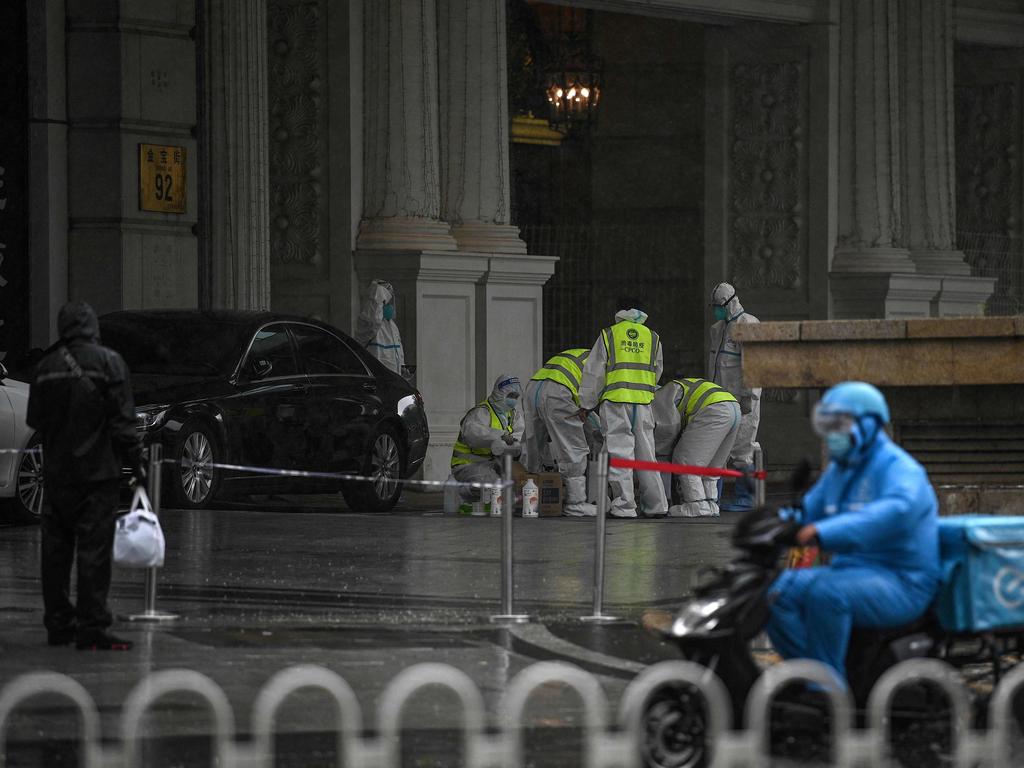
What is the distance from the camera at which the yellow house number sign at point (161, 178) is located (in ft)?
67.8

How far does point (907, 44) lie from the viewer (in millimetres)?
27625

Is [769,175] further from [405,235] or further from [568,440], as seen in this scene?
[568,440]

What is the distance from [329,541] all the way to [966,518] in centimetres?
770

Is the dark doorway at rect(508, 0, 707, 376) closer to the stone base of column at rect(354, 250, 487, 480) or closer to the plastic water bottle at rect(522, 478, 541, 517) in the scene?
the stone base of column at rect(354, 250, 487, 480)

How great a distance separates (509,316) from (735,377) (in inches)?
135

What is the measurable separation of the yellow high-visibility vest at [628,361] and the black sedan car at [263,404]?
1844 mm

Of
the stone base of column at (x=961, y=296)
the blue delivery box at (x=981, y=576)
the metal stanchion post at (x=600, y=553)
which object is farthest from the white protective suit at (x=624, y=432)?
the stone base of column at (x=961, y=296)

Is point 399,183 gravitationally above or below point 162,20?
below

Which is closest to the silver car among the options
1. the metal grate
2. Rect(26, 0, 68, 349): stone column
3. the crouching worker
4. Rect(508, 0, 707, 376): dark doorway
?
the crouching worker

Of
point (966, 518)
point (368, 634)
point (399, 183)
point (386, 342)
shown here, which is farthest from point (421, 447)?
point (966, 518)

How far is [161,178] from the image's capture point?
68.3 ft

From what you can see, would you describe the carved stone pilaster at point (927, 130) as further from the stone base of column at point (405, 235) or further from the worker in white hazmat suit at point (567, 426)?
the worker in white hazmat suit at point (567, 426)

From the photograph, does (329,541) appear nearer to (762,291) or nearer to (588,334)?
(762,291)

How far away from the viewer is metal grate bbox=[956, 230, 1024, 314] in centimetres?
3056
